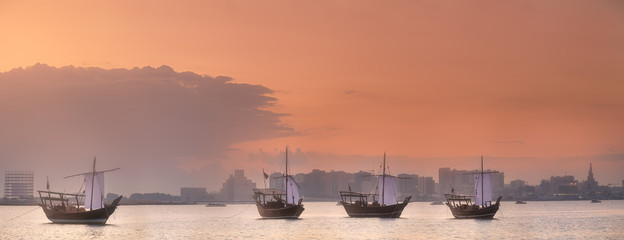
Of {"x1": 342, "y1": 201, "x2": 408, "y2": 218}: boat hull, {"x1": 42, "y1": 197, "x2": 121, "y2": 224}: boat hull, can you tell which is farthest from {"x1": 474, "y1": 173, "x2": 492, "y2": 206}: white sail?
{"x1": 42, "y1": 197, "x2": 121, "y2": 224}: boat hull

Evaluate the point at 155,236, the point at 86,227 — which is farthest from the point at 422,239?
the point at 86,227

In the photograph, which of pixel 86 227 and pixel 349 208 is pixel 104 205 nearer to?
pixel 86 227

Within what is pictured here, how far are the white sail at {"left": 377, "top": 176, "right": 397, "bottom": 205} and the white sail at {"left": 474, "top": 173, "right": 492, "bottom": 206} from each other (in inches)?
667

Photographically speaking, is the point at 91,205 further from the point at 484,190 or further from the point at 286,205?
the point at 484,190

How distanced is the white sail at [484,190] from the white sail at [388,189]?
16.9m

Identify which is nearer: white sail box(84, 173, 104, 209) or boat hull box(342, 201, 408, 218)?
white sail box(84, 173, 104, 209)

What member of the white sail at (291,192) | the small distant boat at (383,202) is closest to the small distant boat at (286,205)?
the white sail at (291,192)

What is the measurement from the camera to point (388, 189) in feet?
554

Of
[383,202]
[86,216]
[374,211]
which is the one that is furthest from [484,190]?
[86,216]

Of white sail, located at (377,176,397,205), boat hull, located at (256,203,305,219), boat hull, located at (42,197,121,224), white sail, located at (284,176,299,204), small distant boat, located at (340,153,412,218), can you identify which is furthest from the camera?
white sail, located at (377,176,397,205)

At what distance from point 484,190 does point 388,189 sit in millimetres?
19801

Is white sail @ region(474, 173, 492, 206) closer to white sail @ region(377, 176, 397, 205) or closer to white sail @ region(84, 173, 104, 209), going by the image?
white sail @ region(377, 176, 397, 205)

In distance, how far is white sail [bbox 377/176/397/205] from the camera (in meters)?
168

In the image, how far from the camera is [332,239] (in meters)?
108
